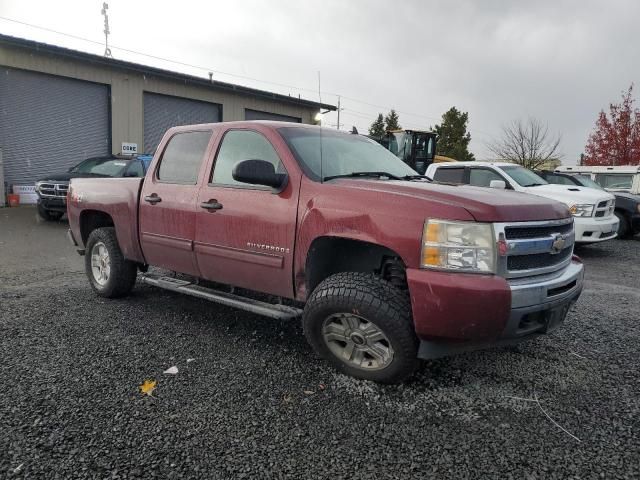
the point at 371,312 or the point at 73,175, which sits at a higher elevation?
the point at 73,175

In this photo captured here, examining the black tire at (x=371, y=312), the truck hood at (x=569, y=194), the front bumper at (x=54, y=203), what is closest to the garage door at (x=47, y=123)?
the front bumper at (x=54, y=203)

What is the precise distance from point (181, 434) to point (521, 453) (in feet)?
5.79

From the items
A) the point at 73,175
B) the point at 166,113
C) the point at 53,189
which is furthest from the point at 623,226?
the point at 166,113

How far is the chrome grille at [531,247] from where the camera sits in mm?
2666

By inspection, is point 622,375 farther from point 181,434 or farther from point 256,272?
point 181,434

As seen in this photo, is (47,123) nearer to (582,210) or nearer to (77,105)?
(77,105)

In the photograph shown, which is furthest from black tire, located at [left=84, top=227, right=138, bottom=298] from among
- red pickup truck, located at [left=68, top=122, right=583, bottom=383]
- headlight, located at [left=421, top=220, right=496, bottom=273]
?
headlight, located at [left=421, top=220, right=496, bottom=273]

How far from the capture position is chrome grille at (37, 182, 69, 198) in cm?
1109

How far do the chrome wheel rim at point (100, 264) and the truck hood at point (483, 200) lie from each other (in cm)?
297

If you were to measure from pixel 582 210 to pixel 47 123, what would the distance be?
16.2 meters

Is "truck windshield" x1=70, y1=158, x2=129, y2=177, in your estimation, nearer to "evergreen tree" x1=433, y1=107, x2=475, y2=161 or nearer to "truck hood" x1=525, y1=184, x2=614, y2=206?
"truck hood" x1=525, y1=184, x2=614, y2=206

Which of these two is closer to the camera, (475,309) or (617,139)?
(475,309)

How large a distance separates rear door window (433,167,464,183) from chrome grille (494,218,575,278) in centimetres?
614

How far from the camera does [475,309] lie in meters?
2.59
